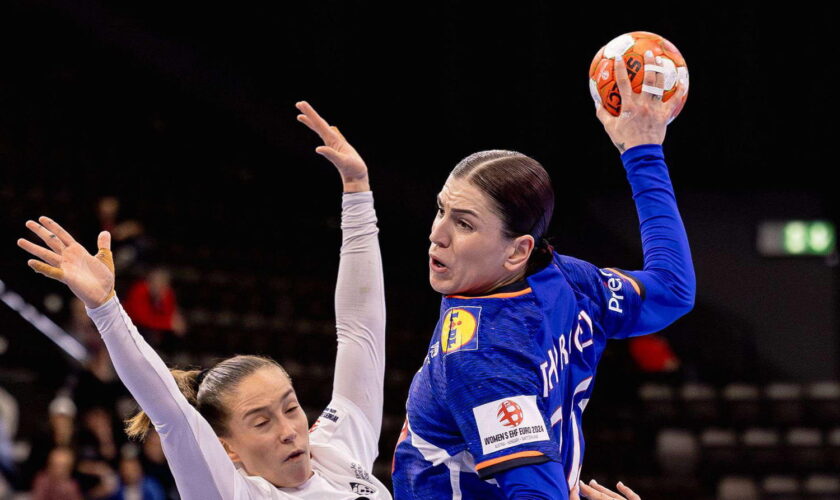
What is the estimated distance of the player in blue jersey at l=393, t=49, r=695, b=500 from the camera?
2027 mm

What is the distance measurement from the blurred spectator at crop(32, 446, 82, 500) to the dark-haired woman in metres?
4.12

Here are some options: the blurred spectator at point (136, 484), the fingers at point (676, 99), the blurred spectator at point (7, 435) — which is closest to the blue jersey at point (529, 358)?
the fingers at point (676, 99)

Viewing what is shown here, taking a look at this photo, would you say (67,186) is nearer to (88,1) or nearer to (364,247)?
(88,1)

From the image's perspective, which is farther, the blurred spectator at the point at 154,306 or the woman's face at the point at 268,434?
the blurred spectator at the point at 154,306

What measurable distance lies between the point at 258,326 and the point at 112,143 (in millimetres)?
3177

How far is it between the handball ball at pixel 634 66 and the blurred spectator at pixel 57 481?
510 cm

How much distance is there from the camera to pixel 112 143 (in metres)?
11.8

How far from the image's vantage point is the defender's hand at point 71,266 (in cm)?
218

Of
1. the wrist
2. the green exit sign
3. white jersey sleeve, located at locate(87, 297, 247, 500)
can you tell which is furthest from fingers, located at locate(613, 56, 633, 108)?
the green exit sign

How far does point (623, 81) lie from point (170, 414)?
1246 millimetres

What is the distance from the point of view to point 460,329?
211 cm

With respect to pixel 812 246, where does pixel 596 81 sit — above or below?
below

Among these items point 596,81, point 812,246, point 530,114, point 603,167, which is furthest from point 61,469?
point 812,246

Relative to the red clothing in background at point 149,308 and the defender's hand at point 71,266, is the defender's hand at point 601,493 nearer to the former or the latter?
the defender's hand at point 71,266
